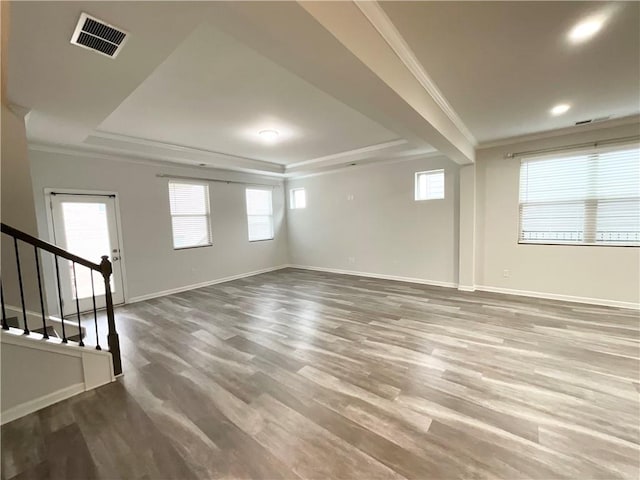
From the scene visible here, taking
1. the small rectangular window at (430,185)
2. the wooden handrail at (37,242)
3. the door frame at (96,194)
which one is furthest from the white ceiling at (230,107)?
the wooden handrail at (37,242)

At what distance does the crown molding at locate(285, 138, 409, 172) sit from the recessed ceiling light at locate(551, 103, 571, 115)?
208cm

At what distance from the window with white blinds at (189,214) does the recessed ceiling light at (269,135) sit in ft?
7.99

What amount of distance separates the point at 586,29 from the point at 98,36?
325 cm

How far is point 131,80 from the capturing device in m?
2.22

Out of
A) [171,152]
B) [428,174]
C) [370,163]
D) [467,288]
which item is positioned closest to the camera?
[171,152]

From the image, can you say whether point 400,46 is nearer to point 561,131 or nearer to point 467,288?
point 561,131

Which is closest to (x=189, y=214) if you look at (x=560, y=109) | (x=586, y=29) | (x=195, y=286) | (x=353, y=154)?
(x=195, y=286)

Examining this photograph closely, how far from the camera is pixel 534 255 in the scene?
4.60 meters

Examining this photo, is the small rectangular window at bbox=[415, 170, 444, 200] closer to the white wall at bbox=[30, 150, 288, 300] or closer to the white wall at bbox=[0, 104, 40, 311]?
the white wall at bbox=[30, 150, 288, 300]

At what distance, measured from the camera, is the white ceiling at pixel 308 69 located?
149 centimetres

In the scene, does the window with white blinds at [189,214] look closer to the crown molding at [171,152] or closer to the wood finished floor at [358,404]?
the crown molding at [171,152]

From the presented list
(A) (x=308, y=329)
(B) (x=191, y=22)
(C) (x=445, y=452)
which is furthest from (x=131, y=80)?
(C) (x=445, y=452)

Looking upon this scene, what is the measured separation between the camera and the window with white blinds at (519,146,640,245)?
Result: 152 inches

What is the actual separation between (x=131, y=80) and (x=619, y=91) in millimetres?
4808
